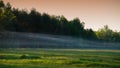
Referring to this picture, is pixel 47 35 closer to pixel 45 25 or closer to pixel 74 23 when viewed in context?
pixel 45 25

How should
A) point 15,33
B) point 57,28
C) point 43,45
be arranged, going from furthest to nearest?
point 57,28 → point 43,45 → point 15,33

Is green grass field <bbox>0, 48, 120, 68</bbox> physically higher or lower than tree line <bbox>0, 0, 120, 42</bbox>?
lower

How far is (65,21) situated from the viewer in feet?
371

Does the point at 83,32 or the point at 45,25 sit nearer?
the point at 45,25

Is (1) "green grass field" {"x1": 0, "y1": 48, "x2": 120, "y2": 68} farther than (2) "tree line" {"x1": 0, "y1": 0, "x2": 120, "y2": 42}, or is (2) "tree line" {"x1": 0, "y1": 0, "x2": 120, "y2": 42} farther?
(2) "tree line" {"x1": 0, "y1": 0, "x2": 120, "y2": 42}

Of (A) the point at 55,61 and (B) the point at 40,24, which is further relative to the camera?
(B) the point at 40,24

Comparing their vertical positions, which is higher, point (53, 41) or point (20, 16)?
point (20, 16)

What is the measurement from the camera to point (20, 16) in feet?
320

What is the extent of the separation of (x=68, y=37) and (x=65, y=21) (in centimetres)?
604

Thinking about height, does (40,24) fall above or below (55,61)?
above

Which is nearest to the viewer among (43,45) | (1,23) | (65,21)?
(1,23)

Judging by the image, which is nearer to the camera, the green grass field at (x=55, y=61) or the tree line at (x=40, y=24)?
the green grass field at (x=55, y=61)

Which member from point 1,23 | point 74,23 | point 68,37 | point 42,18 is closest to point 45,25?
point 42,18

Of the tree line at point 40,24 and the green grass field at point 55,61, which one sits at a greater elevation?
the tree line at point 40,24
